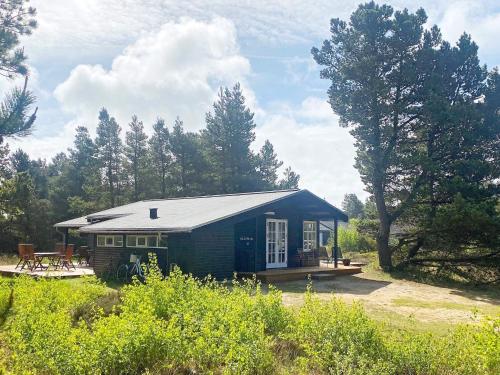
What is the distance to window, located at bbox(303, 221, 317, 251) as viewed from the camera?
19.6 metres

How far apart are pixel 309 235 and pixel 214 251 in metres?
6.06

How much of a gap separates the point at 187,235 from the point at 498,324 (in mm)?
10845

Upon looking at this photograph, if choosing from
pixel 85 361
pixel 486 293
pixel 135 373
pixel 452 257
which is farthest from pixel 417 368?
pixel 452 257

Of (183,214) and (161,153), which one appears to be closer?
(183,214)

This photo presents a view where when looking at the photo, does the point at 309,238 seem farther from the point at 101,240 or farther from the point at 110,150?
the point at 110,150

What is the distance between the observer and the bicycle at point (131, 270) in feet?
50.4

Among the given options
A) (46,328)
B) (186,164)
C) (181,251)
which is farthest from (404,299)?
(186,164)

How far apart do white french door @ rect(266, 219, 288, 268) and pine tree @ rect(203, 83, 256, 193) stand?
55.8ft

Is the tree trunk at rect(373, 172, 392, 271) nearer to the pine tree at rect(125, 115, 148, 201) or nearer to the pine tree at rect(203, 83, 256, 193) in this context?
the pine tree at rect(203, 83, 256, 193)

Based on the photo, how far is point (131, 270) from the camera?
51.7ft

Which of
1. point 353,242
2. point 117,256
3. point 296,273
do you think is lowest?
point 296,273

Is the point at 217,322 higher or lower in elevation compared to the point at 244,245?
lower

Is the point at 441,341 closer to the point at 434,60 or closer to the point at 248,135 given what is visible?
the point at 434,60

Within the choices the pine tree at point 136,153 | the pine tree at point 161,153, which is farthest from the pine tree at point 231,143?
the pine tree at point 136,153
